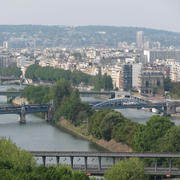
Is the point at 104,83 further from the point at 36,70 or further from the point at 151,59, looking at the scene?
the point at 151,59

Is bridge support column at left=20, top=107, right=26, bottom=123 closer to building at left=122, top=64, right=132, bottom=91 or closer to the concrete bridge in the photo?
the concrete bridge

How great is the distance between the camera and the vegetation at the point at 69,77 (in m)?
42.2

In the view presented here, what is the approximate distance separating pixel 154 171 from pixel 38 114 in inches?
591

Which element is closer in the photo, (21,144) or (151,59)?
(21,144)

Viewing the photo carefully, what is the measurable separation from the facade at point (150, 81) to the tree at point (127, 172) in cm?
2435

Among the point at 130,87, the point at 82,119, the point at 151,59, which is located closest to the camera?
the point at 82,119

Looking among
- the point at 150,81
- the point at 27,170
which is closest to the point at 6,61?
the point at 150,81

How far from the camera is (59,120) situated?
95.1 feet

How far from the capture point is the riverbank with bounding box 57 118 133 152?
72.6ft

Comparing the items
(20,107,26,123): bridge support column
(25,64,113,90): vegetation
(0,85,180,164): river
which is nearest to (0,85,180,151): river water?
(0,85,180,164): river

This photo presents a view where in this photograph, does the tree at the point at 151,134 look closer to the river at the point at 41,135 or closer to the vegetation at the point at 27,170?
the river at the point at 41,135

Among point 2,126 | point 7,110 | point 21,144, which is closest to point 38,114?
point 7,110

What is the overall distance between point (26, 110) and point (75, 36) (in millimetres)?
91132

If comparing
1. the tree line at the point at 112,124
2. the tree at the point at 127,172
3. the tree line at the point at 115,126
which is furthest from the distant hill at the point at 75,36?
the tree at the point at 127,172
